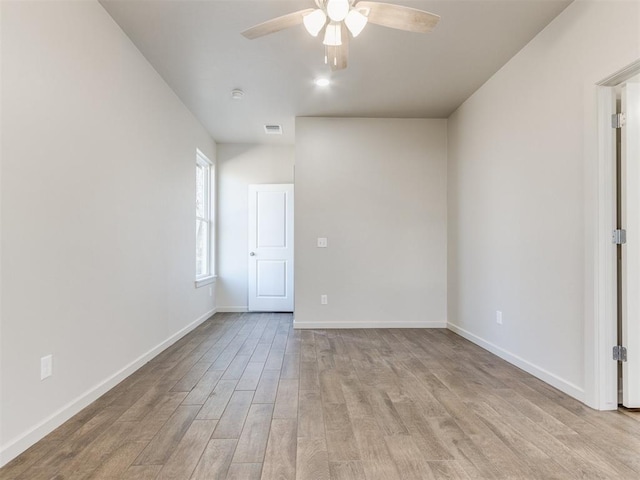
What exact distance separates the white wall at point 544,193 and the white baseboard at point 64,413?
2.98 meters

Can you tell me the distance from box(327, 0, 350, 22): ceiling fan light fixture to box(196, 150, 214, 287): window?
3.57m

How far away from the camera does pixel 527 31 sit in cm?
279

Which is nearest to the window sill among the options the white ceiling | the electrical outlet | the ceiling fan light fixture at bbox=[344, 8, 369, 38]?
the white ceiling

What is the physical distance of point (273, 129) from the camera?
200 inches

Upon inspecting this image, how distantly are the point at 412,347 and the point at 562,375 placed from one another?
1.38 meters

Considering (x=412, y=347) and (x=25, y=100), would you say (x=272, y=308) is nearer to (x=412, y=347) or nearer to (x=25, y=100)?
(x=412, y=347)

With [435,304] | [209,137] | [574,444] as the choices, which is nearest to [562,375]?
[574,444]

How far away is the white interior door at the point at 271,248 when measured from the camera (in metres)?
5.68

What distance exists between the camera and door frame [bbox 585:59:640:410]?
2236 mm

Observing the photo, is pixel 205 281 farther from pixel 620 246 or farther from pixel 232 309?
pixel 620 246

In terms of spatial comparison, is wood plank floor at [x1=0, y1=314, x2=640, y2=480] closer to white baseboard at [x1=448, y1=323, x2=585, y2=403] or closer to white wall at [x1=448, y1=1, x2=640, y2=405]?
white baseboard at [x1=448, y1=323, x2=585, y2=403]

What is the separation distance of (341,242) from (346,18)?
2.98 metres

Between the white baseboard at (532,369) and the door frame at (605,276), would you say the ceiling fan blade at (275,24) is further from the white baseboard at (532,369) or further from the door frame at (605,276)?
the white baseboard at (532,369)

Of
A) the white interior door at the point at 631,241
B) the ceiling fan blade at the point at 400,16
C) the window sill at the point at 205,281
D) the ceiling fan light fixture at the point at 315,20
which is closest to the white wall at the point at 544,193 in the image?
the white interior door at the point at 631,241
